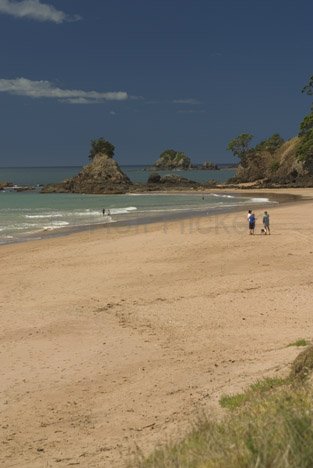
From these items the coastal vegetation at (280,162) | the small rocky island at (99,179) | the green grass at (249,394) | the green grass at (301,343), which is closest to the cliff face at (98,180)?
the small rocky island at (99,179)

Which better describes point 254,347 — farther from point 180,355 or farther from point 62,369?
point 62,369

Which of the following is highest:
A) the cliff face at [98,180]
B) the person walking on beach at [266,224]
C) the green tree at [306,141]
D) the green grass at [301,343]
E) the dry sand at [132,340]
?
the green tree at [306,141]

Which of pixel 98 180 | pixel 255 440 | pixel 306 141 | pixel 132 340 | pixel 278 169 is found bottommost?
pixel 132 340

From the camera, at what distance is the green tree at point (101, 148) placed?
112 m

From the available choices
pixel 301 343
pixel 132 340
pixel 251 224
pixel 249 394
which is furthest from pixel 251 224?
pixel 249 394

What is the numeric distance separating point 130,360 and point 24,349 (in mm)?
2320

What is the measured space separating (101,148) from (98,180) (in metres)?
16.4

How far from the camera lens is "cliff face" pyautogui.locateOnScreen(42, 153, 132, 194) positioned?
293 ft

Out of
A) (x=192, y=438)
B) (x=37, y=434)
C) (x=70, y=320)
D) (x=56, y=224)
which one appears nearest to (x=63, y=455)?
(x=37, y=434)

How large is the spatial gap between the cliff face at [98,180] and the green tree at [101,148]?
503 cm

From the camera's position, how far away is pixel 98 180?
324ft

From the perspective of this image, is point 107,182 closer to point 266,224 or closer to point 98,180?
point 98,180

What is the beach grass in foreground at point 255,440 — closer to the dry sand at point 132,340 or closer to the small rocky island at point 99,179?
the dry sand at point 132,340

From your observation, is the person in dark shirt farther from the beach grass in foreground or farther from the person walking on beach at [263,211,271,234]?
the beach grass in foreground
